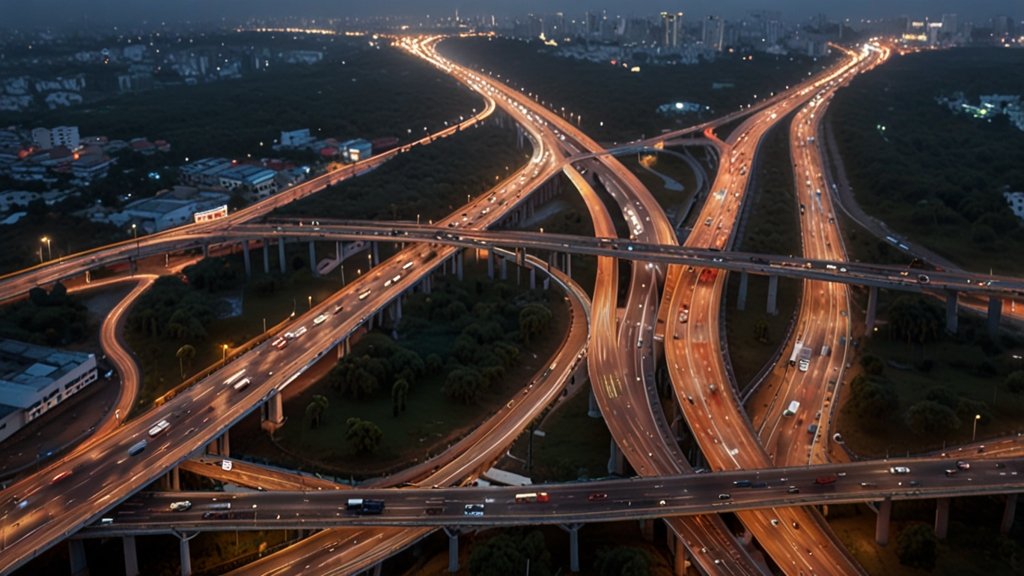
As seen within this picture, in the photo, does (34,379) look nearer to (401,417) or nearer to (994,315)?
(401,417)

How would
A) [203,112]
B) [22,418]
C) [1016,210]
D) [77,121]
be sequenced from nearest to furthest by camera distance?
[22,418]
[1016,210]
[77,121]
[203,112]

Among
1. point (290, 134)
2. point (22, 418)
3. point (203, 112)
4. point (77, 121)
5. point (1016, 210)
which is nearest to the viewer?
point (22, 418)

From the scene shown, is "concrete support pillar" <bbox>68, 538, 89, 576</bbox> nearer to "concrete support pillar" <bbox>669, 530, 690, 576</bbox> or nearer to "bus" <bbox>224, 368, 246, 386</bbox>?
"bus" <bbox>224, 368, 246, 386</bbox>

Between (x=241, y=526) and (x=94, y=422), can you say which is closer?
(x=241, y=526)

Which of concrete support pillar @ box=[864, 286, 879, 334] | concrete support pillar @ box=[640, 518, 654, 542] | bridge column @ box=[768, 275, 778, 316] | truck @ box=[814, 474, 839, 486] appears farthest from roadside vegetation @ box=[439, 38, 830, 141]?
concrete support pillar @ box=[640, 518, 654, 542]

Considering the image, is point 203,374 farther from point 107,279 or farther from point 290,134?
point 290,134

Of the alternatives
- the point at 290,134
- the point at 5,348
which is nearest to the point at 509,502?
the point at 5,348
